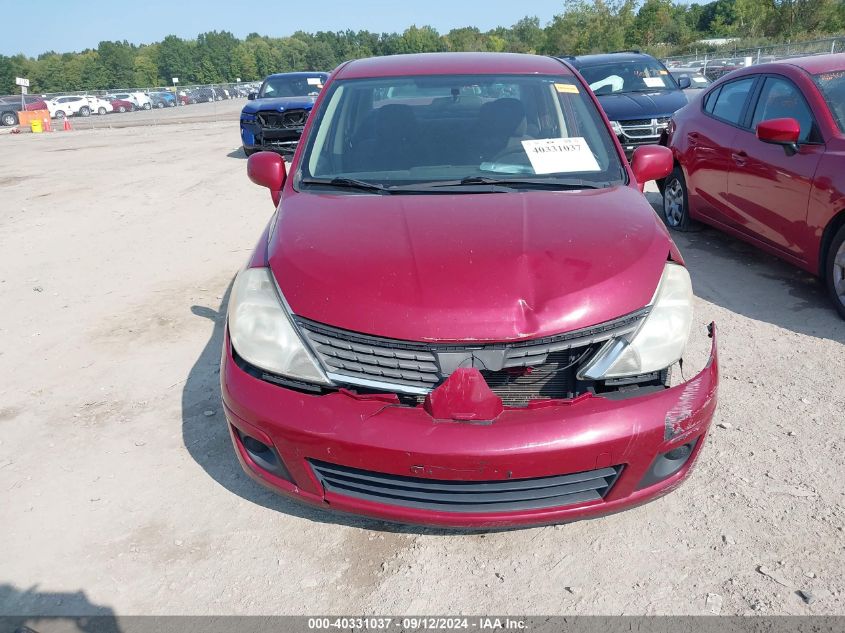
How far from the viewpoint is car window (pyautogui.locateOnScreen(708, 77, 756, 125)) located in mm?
5789

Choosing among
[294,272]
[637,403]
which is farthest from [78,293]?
[637,403]

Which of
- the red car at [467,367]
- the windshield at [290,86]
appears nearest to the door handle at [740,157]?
the red car at [467,367]

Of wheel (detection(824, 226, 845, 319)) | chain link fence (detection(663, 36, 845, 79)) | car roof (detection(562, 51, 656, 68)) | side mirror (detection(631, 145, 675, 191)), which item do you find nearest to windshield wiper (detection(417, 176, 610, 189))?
side mirror (detection(631, 145, 675, 191))

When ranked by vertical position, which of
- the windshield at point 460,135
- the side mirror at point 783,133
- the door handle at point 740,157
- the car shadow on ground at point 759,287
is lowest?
the car shadow on ground at point 759,287

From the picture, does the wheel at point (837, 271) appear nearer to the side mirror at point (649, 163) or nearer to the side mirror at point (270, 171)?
the side mirror at point (649, 163)

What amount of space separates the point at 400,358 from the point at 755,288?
3.89 metres

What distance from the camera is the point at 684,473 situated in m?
2.53

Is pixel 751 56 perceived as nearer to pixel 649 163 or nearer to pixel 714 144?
pixel 714 144

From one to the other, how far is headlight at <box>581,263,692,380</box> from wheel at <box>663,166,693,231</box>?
4357 millimetres

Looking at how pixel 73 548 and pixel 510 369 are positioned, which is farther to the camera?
pixel 73 548

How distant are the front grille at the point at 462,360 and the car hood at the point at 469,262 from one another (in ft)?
0.13

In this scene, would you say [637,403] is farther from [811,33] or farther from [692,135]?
[811,33]

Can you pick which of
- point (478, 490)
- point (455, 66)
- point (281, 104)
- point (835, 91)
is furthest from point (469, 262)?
point (281, 104)

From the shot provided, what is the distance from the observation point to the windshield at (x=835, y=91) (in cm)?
475
